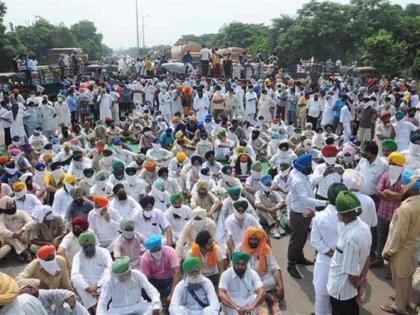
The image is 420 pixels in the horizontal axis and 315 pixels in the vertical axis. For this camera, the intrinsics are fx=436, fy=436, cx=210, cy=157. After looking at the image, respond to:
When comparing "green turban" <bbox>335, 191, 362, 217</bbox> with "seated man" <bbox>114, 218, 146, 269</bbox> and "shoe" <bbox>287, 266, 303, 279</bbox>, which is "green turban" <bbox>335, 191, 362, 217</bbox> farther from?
"seated man" <bbox>114, 218, 146, 269</bbox>

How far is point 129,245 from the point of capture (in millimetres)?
5355

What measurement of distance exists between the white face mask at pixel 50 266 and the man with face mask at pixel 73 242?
0.63 meters

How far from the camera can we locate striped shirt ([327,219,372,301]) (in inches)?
145

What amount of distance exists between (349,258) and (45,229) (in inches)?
172

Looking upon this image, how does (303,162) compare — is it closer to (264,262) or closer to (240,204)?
(240,204)

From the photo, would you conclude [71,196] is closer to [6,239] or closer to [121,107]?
[6,239]

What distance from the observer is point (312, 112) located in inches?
529

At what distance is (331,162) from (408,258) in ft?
6.25

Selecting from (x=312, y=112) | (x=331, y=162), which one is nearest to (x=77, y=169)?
(x=331, y=162)

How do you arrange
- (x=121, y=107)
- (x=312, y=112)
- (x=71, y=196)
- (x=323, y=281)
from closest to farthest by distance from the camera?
(x=323, y=281)
(x=71, y=196)
(x=312, y=112)
(x=121, y=107)

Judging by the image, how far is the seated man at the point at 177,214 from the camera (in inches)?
244

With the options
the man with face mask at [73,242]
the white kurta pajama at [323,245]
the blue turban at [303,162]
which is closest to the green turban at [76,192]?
the man with face mask at [73,242]

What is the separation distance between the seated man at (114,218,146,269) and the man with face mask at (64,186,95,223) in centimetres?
121

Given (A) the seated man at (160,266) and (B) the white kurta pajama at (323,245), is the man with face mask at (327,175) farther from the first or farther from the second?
(A) the seated man at (160,266)
